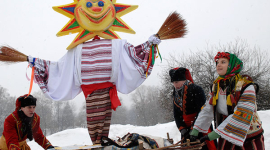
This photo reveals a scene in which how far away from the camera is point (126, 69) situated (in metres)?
2.52

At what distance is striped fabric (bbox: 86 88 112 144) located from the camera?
244 cm

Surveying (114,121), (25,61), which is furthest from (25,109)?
(114,121)

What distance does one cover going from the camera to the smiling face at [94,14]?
260 cm

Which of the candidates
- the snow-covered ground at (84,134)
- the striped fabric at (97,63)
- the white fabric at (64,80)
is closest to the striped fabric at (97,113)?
the striped fabric at (97,63)

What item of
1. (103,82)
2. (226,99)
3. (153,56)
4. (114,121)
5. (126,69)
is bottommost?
(114,121)

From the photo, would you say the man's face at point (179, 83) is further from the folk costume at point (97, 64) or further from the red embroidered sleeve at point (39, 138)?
the red embroidered sleeve at point (39, 138)

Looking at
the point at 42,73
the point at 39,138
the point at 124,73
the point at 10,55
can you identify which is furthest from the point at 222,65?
the point at 10,55

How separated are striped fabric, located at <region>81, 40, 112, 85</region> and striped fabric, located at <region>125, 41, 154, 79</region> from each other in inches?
11.6

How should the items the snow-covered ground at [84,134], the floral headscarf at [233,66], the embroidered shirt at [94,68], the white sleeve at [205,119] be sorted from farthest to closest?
the snow-covered ground at [84,134]
the embroidered shirt at [94,68]
the white sleeve at [205,119]
the floral headscarf at [233,66]

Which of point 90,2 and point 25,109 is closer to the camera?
point 25,109

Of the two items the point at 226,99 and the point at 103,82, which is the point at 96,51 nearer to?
the point at 103,82

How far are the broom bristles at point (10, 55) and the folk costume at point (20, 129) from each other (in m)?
0.53

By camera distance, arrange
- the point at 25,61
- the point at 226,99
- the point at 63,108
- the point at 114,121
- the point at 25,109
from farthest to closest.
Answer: the point at 63,108 → the point at 114,121 → the point at 25,61 → the point at 25,109 → the point at 226,99

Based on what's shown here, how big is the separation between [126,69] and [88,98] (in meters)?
0.63
